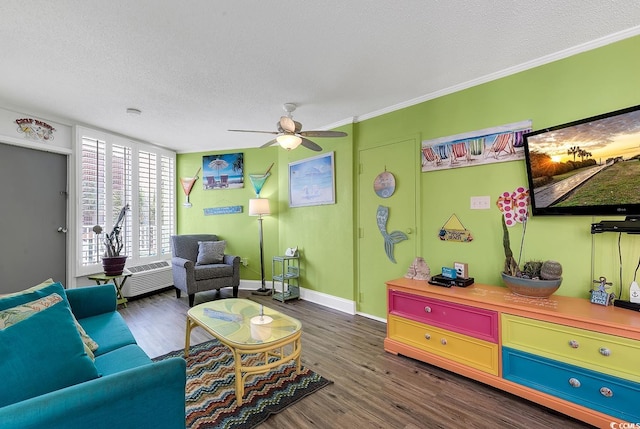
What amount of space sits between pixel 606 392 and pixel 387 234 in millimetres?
2065

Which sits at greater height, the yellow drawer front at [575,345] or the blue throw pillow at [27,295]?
the blue throw pillow at [27,295]

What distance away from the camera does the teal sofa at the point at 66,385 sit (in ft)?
2.95

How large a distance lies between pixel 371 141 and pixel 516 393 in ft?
9.19

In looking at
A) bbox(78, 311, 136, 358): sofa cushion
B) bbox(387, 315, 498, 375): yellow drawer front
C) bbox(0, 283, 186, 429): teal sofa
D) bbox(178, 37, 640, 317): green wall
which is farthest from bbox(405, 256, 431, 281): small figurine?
bbox(78, 311, 136, 358): sofa cushion

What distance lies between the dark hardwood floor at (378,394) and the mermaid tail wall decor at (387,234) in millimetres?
906

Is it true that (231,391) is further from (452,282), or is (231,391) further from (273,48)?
(273,48)

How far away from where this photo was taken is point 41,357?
1126 mm

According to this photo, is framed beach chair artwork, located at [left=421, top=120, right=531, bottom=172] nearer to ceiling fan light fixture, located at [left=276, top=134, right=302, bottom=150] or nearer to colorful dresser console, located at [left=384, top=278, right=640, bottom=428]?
colorful dresser console, located at [left=384, top=278, right=640, bottom=428]

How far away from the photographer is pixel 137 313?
144 inches

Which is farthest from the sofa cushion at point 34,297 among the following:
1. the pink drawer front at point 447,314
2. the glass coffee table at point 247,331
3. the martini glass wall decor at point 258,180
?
the martini glass wall decor at point 258,180

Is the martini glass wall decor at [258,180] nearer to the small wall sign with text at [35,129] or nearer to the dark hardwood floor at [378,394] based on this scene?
the dark hardwood floor at [378,394]

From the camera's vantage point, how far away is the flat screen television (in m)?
1.84

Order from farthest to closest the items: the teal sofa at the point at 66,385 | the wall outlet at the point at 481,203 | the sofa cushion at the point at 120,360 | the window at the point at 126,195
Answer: the window at the point at 126,195
the wall outlet at the point at 481,203
the sofa cushion at the point at 120,360
the teal sofa at the point at 66,385

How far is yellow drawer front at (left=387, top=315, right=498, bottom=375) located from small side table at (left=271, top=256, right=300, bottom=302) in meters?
1.94
